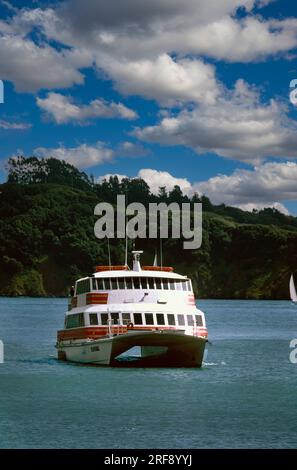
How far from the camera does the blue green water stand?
113 feet

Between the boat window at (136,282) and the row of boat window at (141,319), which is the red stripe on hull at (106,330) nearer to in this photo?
the row of boat window at (141,319)

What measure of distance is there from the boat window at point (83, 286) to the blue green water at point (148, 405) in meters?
5.19

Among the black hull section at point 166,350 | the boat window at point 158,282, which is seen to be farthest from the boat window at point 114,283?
the black hull section at point 166,350

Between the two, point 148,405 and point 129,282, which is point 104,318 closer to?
point 129,282

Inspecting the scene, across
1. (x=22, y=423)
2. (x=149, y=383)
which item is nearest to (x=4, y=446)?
(x=22, y=423)

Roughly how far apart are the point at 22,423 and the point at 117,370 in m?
17.5

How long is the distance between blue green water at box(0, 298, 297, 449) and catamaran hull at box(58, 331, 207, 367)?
0.82 metres

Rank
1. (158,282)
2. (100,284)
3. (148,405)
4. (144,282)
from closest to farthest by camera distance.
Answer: (148,405), (100,284), (144,282), (158,282)

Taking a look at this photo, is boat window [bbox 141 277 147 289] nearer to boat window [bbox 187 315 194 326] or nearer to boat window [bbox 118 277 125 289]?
boat window [bbox 118 277 125 289]

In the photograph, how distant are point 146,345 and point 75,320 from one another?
22.9 ft

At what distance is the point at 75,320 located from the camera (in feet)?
188

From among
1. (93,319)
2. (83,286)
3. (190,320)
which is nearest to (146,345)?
(190,320)

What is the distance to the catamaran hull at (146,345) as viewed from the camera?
51.6 metres
